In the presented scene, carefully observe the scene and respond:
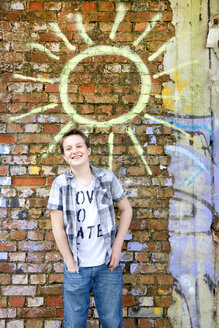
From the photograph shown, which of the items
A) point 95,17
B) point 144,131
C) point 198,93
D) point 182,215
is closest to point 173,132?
point 144,131

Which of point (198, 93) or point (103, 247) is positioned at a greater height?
point (198, 93)

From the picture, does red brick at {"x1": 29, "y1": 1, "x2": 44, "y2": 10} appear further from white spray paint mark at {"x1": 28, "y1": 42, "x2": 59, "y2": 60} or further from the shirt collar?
the shirt collar

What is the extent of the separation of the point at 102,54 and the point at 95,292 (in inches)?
70.4

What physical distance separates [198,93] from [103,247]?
1.46 m

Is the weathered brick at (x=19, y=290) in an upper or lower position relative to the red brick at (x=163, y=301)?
upper

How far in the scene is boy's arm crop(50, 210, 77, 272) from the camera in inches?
68.4

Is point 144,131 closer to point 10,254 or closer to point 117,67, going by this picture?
point 117,67

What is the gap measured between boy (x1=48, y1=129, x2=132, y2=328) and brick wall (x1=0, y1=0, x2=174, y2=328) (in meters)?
0.52

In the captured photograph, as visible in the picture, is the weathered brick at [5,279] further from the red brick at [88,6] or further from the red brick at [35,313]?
the red brick at [88,6]

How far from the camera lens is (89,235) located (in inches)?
69.7

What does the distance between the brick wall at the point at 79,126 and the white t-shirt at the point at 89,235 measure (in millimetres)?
581

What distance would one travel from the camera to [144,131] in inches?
92.4

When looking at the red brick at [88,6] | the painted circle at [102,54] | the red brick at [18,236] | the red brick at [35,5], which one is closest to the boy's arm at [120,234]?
the painted circle at [102,54]

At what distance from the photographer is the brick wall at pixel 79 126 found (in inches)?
89.9
